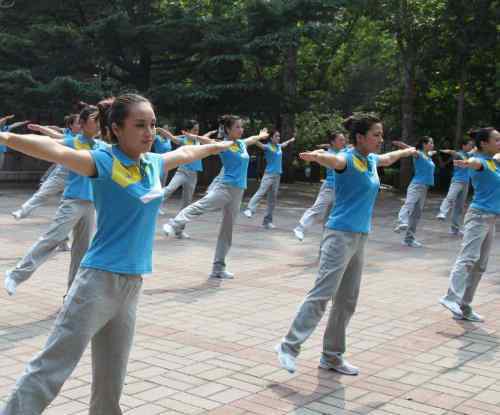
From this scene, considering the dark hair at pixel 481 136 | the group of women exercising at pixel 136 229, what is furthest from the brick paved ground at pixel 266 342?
the dark hair at pixel 481 136

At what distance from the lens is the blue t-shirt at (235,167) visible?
8844 mm

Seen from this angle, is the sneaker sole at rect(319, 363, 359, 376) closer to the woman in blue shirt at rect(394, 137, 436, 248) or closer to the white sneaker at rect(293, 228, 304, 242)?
the white sneaker at rect(293, 228, 304, 242)

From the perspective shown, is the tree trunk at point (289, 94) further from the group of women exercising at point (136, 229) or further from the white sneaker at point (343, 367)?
the white sneaker at point (343, 367)

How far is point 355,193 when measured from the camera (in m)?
5.15

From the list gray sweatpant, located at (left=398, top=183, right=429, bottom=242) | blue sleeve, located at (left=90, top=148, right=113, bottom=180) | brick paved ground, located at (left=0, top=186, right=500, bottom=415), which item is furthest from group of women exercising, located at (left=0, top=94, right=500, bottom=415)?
gray sweatpant, located at (left=398, top=183, right=429, bottom=242)

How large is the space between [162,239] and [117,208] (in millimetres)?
8287

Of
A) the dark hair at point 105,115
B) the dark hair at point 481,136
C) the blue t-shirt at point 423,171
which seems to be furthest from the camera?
the blue t-shirt at point 423,171

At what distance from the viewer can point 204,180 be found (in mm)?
23531

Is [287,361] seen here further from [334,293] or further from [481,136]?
[481,136]

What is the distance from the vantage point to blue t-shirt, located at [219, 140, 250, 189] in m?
8.84

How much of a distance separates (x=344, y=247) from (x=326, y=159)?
706 millimetres

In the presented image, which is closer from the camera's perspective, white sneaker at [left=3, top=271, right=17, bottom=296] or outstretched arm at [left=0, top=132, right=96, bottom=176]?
outstretched arm at [left=0, top=132, right=96, bottom=176]

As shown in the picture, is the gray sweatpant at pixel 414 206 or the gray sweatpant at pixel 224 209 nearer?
the gray sweatpant at pixel 224 209

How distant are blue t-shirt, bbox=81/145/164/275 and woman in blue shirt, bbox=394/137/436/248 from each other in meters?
9.17
